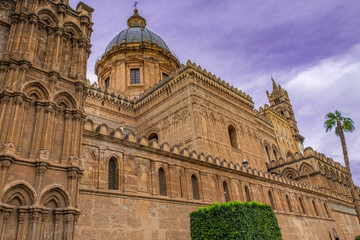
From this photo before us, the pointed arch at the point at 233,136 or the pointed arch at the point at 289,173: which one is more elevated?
the pointed arch at the point at 233,136

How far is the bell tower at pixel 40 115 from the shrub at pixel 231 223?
4689 mm

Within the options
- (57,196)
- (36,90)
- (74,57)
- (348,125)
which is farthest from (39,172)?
(348,125)

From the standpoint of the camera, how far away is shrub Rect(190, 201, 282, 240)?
35.1 feet

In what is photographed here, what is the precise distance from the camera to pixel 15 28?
446 inches

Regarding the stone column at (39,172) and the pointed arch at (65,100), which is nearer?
the stone column at (39,172)

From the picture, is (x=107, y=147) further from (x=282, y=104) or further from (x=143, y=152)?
(x=282, y=104)

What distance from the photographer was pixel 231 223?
10.8 meters

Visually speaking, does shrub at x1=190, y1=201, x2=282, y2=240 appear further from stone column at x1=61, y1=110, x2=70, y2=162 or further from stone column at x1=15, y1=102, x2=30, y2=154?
stone column at x1=15, y1=102, x2=30, y2=154

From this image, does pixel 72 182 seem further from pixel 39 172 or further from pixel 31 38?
pixel 31 38

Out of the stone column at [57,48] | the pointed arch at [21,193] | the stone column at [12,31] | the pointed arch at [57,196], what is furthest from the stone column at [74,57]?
the pointed arch at [21,193]

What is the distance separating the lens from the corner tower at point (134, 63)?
1314 inches

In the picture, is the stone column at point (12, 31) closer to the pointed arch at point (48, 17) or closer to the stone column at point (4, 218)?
the pointed arch at point (48, 17)

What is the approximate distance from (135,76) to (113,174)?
22.5 meters

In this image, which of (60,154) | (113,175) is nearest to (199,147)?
(113,175)
